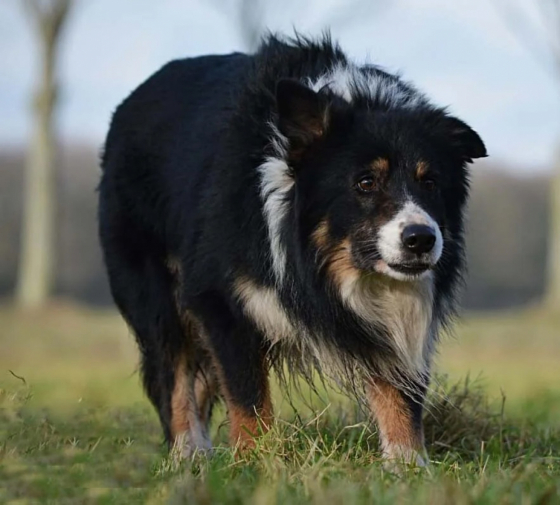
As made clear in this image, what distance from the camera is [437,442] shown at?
5.64 m

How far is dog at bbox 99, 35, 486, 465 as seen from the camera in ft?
15.9

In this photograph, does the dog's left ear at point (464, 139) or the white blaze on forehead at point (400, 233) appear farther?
the dog's left ear at point (464, 139)

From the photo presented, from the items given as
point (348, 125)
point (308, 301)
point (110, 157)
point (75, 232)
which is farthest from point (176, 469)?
point (75, 232)

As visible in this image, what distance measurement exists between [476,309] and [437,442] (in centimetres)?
2038

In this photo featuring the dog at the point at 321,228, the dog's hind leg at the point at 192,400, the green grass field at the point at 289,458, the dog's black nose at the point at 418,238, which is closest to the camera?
the green grass field at the point at 289,458

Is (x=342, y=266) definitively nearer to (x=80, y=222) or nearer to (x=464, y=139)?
(x=464, y=139)

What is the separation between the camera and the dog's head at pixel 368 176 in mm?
4749

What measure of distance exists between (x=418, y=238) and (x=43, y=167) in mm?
17265

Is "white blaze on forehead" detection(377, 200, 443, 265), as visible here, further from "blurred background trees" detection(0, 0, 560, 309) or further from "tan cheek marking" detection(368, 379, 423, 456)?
"blurred background trees" detection(0, 0, 560, 309)

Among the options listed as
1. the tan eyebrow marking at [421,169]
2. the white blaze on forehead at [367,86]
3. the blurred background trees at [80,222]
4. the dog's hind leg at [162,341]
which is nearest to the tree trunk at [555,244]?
the blurred background trees at [80,222]

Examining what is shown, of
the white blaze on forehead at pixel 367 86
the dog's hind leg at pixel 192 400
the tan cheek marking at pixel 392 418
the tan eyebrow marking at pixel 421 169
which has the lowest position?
the dog's hind leg at pixel 192 400

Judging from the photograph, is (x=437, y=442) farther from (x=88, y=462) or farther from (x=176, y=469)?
(x=88, y=462)

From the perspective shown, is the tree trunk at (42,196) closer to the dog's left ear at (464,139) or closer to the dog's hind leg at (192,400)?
the dog's hind leg at (192,400)

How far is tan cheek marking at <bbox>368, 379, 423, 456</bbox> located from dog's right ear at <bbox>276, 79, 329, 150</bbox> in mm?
1327
